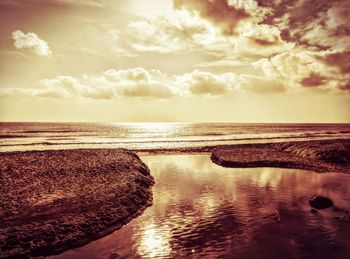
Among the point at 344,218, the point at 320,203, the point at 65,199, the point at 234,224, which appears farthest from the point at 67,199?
the point at 344,218

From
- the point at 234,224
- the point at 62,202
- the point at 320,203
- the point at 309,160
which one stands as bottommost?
the point at 234,224

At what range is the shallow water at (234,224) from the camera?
13.4m

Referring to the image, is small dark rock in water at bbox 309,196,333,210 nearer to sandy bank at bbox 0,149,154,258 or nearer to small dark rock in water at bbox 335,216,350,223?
small dark rock in water at bbox 335,216,350,223

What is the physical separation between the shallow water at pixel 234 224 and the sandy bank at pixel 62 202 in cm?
98

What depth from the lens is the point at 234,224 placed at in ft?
55.1

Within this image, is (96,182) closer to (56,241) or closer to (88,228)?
(88,228)

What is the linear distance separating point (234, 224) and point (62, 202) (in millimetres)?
10602

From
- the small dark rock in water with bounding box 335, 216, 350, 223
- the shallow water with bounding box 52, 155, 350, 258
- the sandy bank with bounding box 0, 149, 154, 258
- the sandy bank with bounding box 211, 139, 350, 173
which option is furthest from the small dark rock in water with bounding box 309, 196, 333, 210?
the sandy bank with bounding box 211, 139, 350, 173

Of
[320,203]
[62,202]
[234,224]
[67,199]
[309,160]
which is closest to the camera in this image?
[234,224]

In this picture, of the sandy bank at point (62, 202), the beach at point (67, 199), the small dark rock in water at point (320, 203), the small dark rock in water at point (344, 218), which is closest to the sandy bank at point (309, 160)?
the beach at point (67, 199)

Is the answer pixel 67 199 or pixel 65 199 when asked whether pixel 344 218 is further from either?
pixel 65 199

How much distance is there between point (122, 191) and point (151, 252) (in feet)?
27.8

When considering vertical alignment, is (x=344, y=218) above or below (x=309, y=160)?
below

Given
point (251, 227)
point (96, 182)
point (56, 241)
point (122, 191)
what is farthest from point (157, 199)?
point (56, 241)
